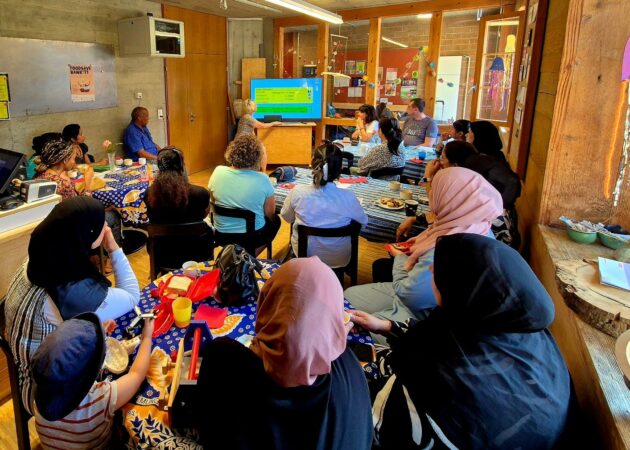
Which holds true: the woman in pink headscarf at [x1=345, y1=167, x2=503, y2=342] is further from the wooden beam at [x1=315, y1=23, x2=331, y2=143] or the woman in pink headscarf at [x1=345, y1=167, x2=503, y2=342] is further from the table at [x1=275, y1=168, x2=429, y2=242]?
the wooden beam at [x1=315, y1=23, x2=331, y2=143]

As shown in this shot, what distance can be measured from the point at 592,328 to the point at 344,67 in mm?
8420

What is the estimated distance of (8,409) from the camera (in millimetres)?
2219

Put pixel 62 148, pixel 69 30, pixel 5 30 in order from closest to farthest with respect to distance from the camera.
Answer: pixel 62 148, pixel 5 30, pixel 69 30

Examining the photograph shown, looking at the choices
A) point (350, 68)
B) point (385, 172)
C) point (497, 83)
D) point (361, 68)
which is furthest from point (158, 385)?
point (350, 68)

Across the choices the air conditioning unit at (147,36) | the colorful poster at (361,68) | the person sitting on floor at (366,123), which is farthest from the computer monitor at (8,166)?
the colorful poster at (361,68)

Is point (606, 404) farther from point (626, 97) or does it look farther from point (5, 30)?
point (5, 30)

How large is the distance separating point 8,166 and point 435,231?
249cm

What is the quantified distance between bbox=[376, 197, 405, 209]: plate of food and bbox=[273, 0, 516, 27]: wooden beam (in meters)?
4.74

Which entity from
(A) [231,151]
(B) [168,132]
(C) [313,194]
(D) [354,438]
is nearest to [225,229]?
(A) [231,151]

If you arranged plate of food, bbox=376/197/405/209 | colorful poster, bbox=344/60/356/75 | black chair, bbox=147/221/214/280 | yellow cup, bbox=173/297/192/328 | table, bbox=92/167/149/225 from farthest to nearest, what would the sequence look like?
colorful poster, bbox=344/60/356/75 → table, bbox=92/167/149/225 → plate of food, bbox=376/197/405/209 → black chair, bbox=147/221/214/280 → yellow cup, bbox=173/297/192/328

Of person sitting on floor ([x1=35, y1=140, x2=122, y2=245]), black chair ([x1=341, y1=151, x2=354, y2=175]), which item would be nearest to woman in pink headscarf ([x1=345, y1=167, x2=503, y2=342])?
person sitting on floor ([x1=35, y1=140, x2=122, y2=245])

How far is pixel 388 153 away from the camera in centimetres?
453

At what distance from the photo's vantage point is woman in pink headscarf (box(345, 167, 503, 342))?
199 cm

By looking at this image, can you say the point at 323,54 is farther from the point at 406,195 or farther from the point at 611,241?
the point at 611,241
